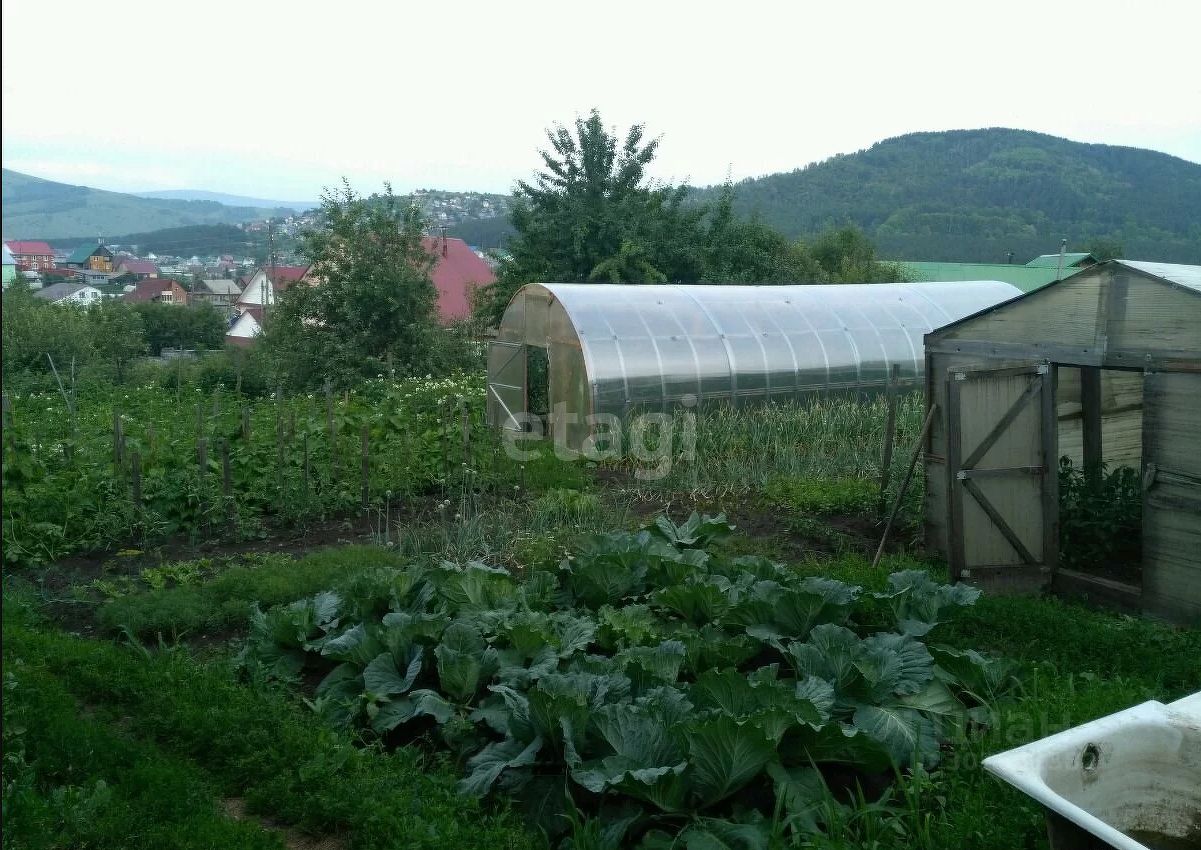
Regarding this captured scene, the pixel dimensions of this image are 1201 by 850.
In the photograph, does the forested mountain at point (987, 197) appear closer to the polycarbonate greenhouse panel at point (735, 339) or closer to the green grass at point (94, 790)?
the polycarbonate greenhouse panel at point (735, 339)

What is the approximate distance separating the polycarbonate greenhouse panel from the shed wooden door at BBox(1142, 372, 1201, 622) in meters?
6.14

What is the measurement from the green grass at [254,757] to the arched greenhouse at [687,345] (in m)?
6.91

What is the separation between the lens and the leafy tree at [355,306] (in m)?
18.7

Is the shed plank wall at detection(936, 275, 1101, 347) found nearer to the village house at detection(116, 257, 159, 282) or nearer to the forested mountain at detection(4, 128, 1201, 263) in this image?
the forested mountain at detection(4, 128, 1201, 263)

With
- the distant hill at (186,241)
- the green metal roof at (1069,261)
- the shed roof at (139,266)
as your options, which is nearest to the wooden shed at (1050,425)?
the green metal roof at (1069,261)

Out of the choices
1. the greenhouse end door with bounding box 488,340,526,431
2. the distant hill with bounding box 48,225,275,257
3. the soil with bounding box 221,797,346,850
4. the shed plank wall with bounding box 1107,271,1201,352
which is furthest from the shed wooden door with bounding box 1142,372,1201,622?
the distant hill with bounding box 48,225,275,257

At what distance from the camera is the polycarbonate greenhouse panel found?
39.3 feet

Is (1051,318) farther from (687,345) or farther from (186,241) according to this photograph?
(186,241)

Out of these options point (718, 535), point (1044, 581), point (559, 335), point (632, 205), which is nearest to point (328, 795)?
point (718, 535)

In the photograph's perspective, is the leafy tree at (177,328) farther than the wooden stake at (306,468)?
Yes

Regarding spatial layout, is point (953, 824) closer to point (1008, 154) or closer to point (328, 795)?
point (328, 795)

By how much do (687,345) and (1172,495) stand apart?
670 cm

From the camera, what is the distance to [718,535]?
756cm

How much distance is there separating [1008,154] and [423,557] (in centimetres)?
5707
